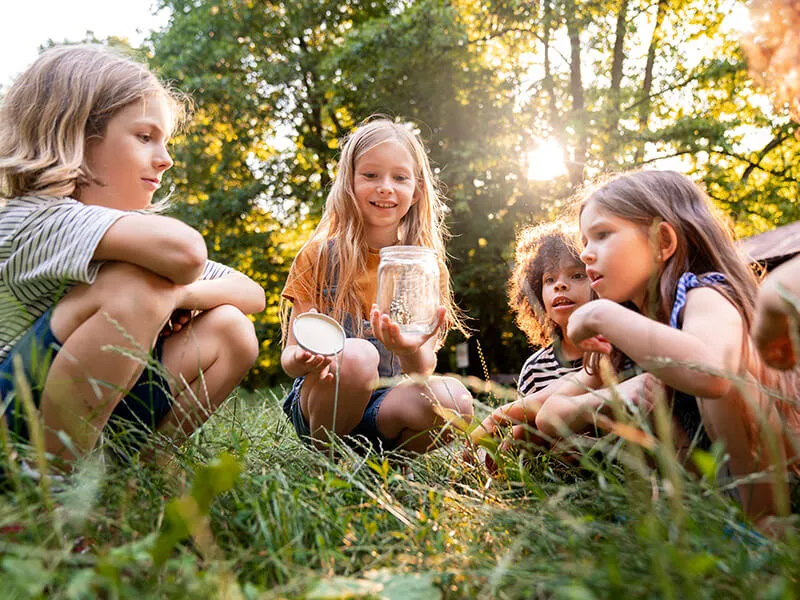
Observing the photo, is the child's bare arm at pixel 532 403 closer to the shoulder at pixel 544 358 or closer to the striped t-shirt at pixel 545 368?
the striped t-shirt at pixel 545 368

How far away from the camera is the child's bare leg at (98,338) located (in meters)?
1.43

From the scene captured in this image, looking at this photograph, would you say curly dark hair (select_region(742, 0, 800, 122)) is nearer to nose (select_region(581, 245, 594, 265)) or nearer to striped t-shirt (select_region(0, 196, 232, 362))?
nose (select_region(581, 245, 594, 265))

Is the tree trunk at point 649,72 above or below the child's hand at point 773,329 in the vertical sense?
above

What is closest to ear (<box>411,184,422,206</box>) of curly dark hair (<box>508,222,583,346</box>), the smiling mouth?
curly dark hair (<box>508,222,583,346</box>)

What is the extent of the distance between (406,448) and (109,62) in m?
1.48

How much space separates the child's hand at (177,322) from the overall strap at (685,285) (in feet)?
3.94

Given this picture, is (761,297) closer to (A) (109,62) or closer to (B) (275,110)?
(A) (109,62)

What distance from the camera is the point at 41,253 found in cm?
155

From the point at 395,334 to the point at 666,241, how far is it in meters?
0.76

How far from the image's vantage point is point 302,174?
41.3ft

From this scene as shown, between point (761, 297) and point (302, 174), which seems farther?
point (302, 174)

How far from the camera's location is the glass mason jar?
1995mm

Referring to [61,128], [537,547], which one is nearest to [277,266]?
[61,128]

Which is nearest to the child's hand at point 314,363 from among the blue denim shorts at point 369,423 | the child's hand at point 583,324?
the blue denim shorts at point 369,423
